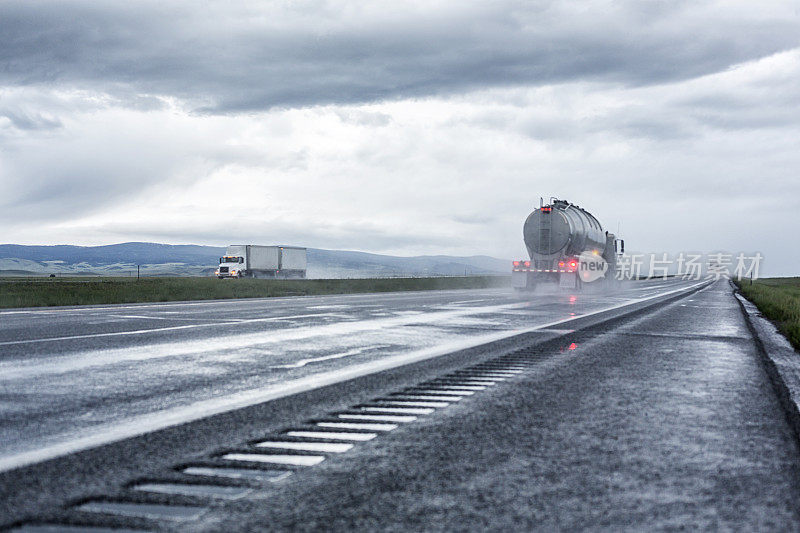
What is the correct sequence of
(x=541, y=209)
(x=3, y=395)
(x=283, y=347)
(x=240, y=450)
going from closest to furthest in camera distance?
(x=240, y=450)
(x=3, y=395)
(x=283, y=347)
(x=541, y=209)

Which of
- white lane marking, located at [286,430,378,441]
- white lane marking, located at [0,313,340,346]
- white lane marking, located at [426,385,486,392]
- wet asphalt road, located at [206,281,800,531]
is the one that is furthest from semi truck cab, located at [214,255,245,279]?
white lane marking, located at [286,430,378,441]

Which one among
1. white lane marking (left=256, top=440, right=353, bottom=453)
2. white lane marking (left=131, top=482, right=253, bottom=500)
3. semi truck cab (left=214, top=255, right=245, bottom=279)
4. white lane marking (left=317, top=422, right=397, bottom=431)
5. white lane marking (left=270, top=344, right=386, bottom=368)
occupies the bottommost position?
white lane marking (left=317, top=422, right=397, bottom=431)

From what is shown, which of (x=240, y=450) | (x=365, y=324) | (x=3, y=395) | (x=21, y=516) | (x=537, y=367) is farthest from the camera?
(x=365, y=324)

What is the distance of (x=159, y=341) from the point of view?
34.4 ft

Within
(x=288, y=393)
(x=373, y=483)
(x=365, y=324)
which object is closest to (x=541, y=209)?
(x=365, y=324)

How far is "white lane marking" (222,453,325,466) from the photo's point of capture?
4.14m

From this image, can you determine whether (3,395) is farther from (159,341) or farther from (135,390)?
(159,341)

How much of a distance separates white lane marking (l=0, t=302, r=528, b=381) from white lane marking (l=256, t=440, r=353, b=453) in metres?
3.69

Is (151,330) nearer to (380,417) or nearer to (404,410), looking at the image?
(404,410)

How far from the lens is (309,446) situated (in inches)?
179

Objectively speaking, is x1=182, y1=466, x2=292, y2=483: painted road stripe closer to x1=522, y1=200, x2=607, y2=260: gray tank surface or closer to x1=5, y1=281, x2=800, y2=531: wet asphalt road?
x1=5, y1=281, x2=800, y2=531: wet asphalt road

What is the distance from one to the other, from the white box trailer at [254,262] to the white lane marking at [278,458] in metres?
60.5

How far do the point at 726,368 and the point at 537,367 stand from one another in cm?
230

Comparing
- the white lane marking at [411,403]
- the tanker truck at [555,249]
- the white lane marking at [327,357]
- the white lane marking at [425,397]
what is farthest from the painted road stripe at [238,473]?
the tanker truck at [555,249]
